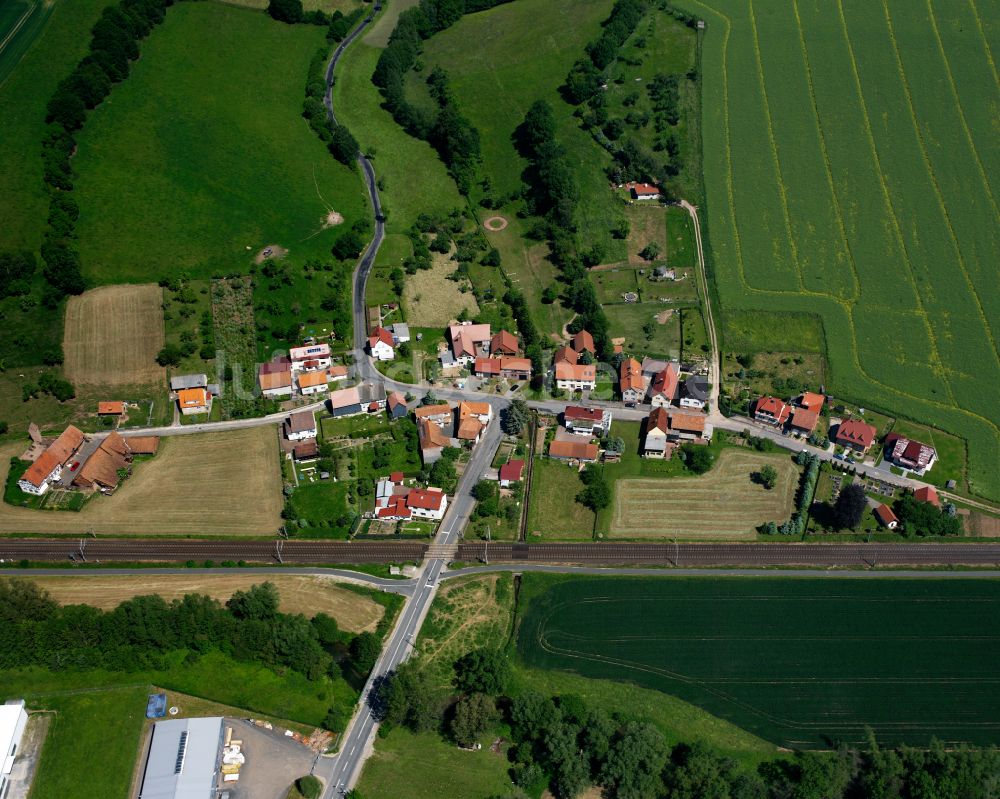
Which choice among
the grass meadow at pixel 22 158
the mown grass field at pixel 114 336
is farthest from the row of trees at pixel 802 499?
the grass meadow at pixel 22 158

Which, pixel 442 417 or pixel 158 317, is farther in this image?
pixel 158 317

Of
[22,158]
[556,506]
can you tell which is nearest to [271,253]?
[22,158]

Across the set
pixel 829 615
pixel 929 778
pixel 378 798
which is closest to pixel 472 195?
pixel 829 615

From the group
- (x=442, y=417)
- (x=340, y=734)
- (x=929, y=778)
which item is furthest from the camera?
(x=442, y=417)

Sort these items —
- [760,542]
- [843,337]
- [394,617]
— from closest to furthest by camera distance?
1. [394,617]
2. [760,542]
3. [843,337]

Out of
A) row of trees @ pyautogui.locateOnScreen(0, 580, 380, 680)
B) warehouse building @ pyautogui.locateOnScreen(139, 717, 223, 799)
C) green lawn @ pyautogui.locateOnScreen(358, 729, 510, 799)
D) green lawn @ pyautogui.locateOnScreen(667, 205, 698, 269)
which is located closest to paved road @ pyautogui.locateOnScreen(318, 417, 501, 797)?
green lawn @ pyautogui.locateOnScreen(358, 729, 510, 799)

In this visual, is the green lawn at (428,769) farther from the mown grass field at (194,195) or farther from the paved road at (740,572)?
the mown grass field at (194,195)

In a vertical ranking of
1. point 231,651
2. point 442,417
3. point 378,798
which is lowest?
point 378,798

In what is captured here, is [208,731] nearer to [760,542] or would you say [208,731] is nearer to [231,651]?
[231,651]
